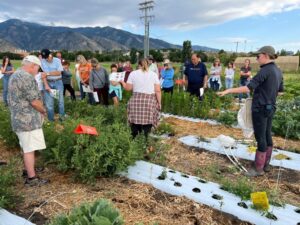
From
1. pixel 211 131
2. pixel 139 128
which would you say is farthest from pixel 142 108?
pixel 211 131

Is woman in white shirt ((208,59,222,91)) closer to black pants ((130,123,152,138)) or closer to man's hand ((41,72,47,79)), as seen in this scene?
man's hand ((41,72,47,79))

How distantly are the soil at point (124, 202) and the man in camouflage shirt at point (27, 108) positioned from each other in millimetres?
293

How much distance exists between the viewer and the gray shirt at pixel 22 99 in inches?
143

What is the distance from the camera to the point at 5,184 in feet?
11.0

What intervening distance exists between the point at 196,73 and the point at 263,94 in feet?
12.1

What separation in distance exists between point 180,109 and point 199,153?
300 cm

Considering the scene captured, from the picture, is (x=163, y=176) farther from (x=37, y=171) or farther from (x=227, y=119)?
(x=227, y=119)

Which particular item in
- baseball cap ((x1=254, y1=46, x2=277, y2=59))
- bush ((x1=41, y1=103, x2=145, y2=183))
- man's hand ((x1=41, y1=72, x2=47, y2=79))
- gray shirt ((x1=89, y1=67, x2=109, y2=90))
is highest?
baseball cap ((x1=254, y1=46, x2=277, y2=59))

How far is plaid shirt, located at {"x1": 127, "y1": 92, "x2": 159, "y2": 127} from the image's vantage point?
15.9 feet

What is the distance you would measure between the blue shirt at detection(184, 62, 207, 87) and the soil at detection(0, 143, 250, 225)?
169 inches

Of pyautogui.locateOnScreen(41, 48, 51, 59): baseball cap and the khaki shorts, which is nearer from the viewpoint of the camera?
the khaki shorts

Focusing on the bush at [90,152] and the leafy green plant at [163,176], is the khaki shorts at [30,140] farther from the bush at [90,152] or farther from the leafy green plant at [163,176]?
the leafy green plant at [163,176]

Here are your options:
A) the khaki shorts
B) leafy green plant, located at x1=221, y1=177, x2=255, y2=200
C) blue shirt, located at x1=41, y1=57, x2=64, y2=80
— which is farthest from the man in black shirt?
blue shirt, located at x1=41, y1=57, x2=64, y2=80

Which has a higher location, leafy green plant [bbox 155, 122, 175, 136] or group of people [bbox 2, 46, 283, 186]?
group of people [bbox 2, 46, 283, 186]
